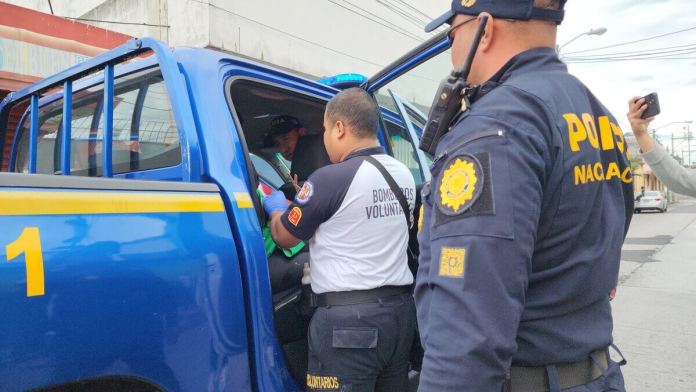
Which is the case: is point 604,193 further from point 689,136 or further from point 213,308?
point 689,136

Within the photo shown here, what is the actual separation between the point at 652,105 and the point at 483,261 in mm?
1340

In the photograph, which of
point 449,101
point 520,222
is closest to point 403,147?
point 449,101

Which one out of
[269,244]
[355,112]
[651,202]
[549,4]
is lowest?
[651,202]

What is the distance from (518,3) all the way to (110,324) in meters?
1.19

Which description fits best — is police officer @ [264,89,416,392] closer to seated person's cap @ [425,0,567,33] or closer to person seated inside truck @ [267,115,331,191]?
seated person's cap @ [425,0,567,33]

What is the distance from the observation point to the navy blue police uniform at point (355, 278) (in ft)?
6.07

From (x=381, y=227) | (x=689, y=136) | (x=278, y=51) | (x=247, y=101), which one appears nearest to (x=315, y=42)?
(x=278, y=51)

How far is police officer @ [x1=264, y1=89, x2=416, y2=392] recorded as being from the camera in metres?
1.85

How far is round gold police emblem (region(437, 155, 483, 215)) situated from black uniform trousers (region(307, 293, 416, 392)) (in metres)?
0.96

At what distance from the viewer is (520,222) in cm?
95

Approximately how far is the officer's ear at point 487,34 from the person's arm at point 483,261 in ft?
0.83

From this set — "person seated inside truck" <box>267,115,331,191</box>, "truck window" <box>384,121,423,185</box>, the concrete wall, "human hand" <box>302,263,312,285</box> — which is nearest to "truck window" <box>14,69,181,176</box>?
"human hand" <box>302,263,312,285</box>

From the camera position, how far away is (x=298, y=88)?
92.7 inches

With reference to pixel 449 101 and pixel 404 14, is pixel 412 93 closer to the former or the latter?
pixel 449 101
